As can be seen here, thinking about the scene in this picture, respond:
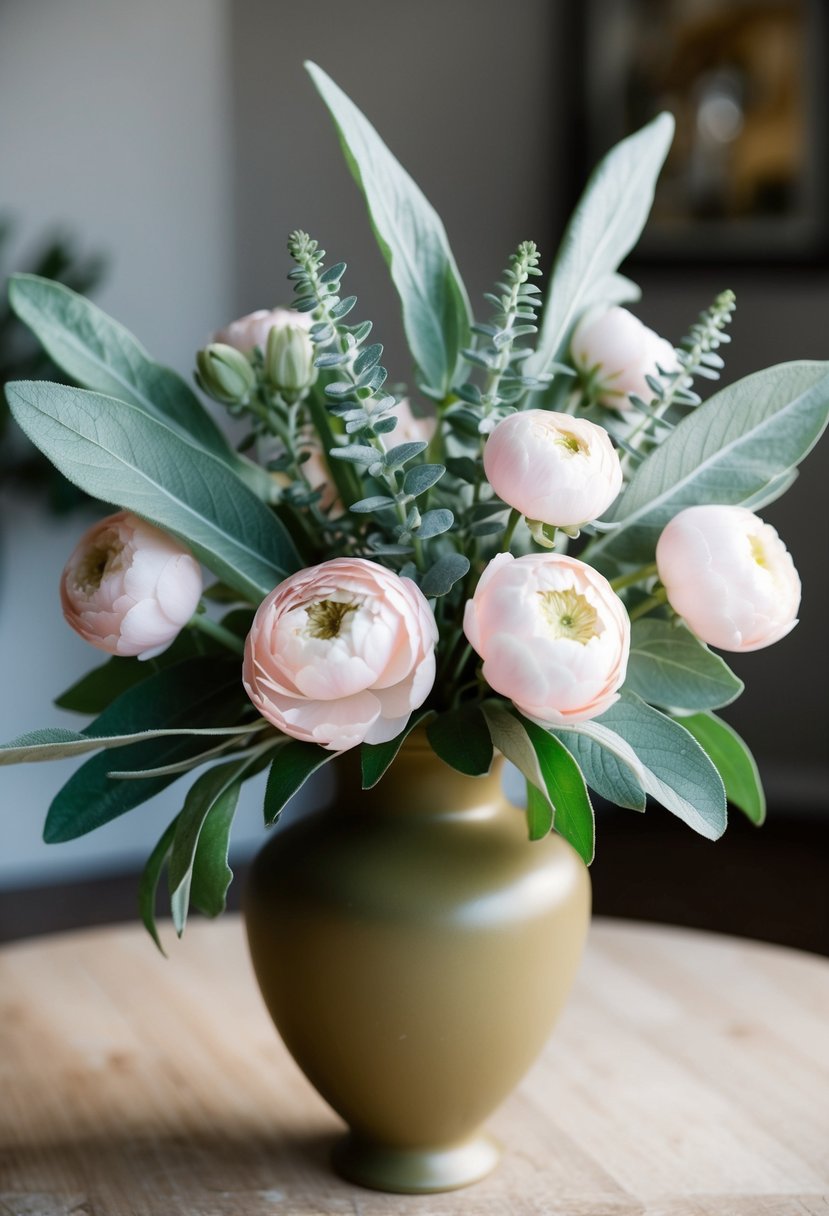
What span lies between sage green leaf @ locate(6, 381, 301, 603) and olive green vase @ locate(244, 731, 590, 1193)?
0.12 m

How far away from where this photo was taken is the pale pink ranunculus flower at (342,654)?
617 mm

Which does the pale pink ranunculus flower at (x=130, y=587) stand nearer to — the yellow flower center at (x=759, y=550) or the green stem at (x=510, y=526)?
the green stem at (x=510, y=526)

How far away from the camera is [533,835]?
2.35 ft

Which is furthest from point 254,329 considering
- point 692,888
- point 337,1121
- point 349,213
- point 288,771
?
point 349,213

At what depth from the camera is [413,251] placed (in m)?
0.78

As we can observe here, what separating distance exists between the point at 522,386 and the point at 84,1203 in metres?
0.50

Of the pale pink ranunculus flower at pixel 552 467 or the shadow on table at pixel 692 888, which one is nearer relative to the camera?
the pale pink ranunculus flower at pixel 552 467

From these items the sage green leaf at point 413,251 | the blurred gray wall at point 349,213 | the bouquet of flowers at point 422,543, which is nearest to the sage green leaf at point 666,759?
the bouquet of flowers at point 422,543

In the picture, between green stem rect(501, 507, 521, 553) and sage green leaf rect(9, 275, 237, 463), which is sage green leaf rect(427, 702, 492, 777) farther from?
sage green leaf rect(9, 275, 237, 463)

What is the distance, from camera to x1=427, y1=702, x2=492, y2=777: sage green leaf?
667mm

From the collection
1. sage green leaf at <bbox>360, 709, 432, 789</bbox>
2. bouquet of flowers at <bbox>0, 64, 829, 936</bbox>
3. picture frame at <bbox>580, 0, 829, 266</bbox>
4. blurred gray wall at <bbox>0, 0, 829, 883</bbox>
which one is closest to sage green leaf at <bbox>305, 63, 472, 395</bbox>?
bouquet of flowers at <bbox>0, 64, 829, 936</bbox>

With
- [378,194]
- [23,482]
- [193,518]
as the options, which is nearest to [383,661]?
[193,518]

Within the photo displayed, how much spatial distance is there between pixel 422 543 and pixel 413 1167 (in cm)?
35

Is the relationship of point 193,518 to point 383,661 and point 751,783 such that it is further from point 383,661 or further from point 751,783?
point 751,783
